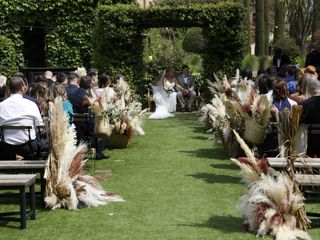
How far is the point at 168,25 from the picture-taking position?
21.0 meters

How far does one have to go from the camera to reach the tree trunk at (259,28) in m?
35.0

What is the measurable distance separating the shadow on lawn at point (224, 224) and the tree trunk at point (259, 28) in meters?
29.0

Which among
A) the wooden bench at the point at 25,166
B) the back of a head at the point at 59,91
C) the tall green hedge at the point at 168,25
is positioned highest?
the tall green hedge at the point at 168,25

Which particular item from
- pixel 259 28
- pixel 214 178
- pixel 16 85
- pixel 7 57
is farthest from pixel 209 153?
pixel 259 28

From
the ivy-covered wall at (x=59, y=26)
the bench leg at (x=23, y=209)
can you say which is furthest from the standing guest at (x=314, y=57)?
the ivy-covered wall at (x=59, y=26)

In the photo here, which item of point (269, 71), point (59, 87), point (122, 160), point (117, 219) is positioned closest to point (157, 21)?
point (269, 71)

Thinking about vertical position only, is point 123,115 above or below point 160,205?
above

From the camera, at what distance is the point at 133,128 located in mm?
12883

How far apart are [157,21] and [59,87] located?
37.0 ft

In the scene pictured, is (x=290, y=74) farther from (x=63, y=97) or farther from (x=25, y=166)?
(x=25, y=166)

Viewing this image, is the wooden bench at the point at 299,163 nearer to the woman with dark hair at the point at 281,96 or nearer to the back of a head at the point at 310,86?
the back of a head at the point at 310,86

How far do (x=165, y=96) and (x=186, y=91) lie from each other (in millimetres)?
1123

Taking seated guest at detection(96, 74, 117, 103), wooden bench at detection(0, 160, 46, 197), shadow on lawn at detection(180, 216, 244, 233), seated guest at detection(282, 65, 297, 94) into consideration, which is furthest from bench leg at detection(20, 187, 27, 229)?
seated guest at detection(282, 65, 297, 94)

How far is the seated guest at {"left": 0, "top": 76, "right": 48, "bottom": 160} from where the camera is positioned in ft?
27.7
